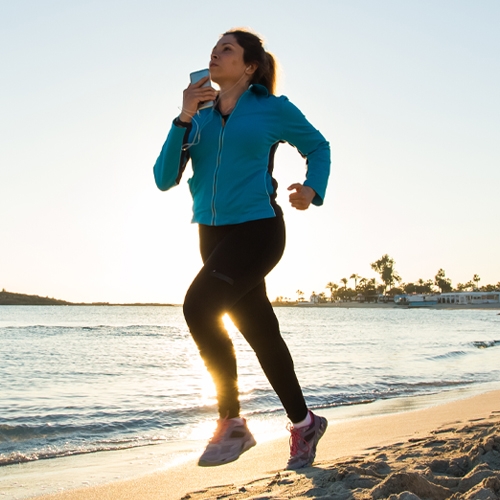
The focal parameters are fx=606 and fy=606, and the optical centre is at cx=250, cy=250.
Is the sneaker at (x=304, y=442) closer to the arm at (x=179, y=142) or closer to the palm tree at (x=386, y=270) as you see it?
the arm at (x=179, y=142)

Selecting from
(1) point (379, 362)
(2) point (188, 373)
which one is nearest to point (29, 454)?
(2) point (188, 373)

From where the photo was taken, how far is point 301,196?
245 cm

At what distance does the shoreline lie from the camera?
10.8 ft

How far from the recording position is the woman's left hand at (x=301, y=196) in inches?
96.3

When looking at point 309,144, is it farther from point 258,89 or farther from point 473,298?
point 473,298

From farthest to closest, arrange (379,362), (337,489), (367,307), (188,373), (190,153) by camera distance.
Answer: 1. (367,307)
2. (379,362)
3. (188,373)
4. (190,153)
5. (337,489)

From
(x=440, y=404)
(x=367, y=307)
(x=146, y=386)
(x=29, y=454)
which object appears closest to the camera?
(x=29, y=454)

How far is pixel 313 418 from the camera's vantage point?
2.77 metres

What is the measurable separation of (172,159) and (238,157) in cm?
28

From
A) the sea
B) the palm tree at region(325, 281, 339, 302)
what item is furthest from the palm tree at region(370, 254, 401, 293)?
the sea

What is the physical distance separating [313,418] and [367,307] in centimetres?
13694

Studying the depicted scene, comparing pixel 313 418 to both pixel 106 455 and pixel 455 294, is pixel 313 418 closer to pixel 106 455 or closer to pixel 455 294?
pixel 106 455

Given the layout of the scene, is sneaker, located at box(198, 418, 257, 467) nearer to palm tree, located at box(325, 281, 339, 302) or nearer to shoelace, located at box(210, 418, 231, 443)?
shoelace, located at box(210, 418, 231, 443)

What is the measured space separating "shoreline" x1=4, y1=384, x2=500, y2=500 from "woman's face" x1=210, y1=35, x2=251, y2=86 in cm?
178
